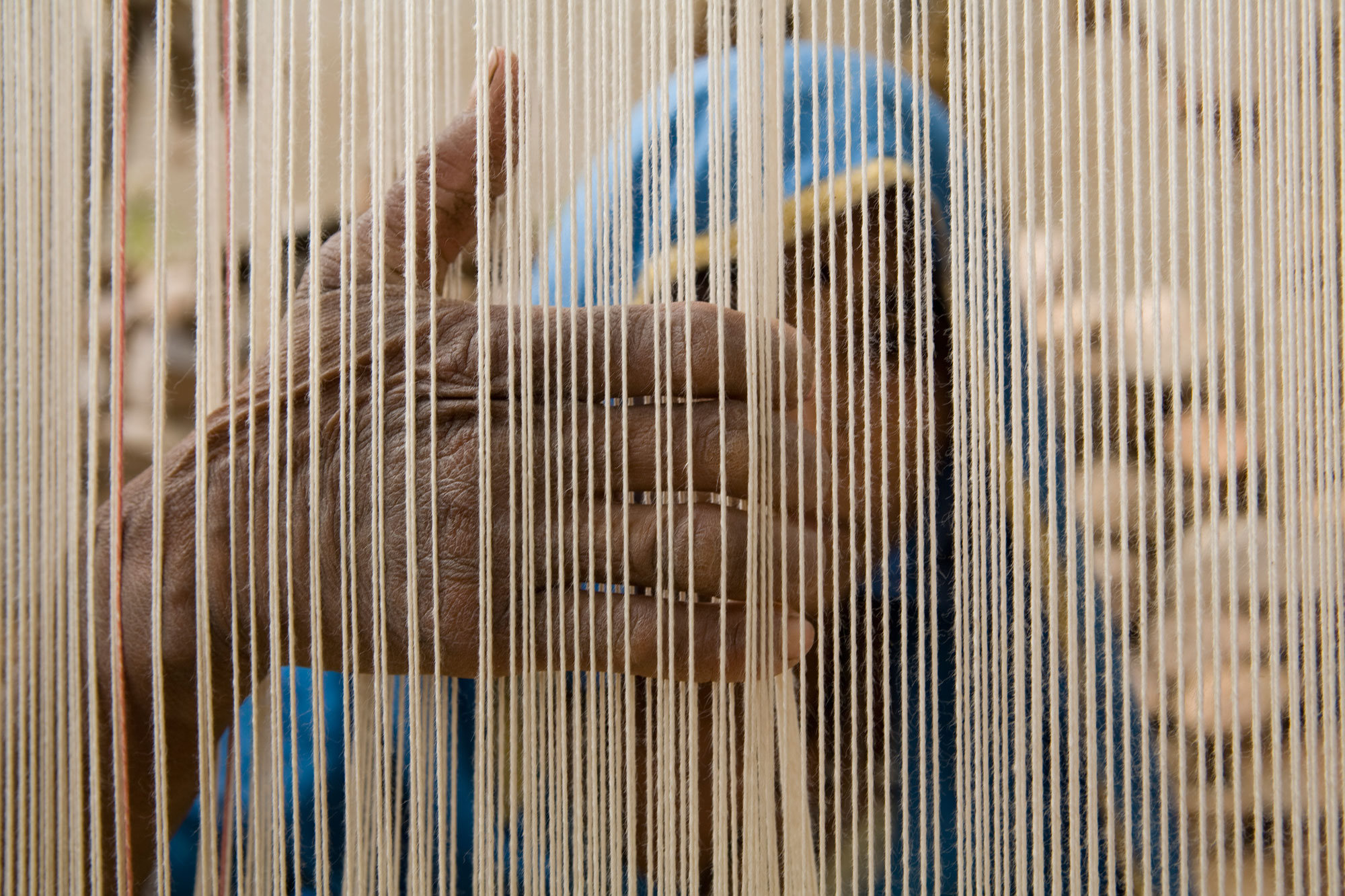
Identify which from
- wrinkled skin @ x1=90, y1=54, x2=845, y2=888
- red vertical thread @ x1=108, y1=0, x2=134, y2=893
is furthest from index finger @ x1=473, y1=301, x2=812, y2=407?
red vertical thread @ x1=108, y1=0, x2=134, y2=893

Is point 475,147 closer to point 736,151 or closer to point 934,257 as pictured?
point 736,151

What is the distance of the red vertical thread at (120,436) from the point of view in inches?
23.5

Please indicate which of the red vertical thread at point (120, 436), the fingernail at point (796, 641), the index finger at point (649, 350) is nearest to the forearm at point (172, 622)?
the red vertical thread at point (120, 436)

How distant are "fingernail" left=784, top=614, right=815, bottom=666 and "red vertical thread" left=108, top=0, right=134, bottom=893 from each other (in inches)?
19.2

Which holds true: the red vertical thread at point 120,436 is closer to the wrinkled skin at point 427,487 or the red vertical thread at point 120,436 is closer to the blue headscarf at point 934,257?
the wrinkled skin at point 427,487

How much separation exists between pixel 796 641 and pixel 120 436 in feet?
1.71

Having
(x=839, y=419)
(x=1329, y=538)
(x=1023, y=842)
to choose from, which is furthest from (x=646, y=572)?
(x=1329, y=538)

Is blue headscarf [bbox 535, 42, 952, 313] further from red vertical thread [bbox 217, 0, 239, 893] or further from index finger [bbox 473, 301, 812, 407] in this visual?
red vertical thread [bbox 217, 0, 239, 893]

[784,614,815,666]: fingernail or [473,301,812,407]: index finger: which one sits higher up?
[473,301,812,407]: index finger

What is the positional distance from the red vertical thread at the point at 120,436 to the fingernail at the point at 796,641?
486 millimetres

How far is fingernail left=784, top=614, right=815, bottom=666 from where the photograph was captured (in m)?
0.56

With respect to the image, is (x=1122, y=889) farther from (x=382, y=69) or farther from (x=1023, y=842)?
(x=382, y=69)

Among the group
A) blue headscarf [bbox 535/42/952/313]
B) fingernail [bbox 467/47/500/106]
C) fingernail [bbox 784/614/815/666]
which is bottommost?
fingernail [bbox 784/614/815/666]

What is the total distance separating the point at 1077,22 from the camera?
588 millimetres
